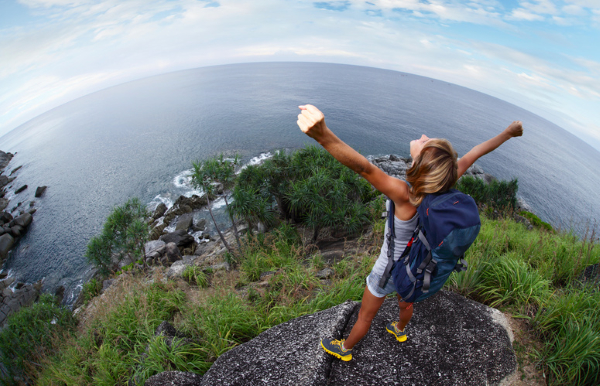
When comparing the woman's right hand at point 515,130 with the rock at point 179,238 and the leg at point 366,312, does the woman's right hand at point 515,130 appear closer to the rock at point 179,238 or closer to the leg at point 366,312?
the leg at point 366,312

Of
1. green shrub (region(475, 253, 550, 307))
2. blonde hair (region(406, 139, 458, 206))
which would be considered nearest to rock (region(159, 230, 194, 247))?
green shrub (region(475, 253, 550, 307))

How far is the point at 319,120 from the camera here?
1.71 metres

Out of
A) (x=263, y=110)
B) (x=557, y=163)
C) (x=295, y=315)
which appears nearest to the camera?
(x=295, y=315)

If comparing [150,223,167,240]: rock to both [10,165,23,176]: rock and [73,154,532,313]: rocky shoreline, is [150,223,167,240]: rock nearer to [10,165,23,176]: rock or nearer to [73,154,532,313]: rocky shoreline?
[73,154,532,313]: rocky shoreline

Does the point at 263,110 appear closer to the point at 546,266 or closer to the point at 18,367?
the point at 18,367

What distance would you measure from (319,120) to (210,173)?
1608 centimetres

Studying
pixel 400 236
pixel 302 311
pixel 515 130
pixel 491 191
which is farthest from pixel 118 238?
pixel 491 191

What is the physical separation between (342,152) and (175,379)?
156 inches

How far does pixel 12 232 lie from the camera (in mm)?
36156

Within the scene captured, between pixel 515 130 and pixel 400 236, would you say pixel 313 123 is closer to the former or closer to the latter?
pixel 400 236

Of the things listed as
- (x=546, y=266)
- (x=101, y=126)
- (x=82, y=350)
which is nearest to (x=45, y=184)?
(x=101, y=126)

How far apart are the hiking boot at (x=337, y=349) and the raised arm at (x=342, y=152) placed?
7.66 ft

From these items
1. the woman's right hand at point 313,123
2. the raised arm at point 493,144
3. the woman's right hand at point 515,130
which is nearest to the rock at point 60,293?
the woman's right hand at point 313,123

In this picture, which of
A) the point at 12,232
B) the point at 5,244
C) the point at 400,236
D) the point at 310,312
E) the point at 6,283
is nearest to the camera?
the point at 400,236
